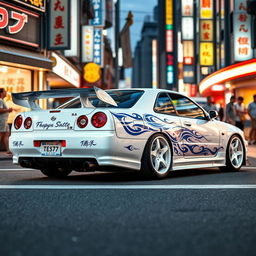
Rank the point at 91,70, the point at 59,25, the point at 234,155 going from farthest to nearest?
the point at 91,70 → the point at 59,25 → the point at 234,155

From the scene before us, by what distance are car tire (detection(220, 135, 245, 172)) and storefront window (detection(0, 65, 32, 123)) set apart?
9541 millimetres

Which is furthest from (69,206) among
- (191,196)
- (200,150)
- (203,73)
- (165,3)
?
(165,3)

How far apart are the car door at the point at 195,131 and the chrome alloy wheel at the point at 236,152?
0.41m

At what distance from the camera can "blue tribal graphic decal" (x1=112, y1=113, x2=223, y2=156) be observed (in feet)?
21.9

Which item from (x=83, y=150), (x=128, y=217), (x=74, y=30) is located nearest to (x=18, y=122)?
(x=83, y=150)

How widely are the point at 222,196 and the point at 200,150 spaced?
8.56 feet

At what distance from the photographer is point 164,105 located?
750 cm

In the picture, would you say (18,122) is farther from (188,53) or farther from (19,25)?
(188,53)

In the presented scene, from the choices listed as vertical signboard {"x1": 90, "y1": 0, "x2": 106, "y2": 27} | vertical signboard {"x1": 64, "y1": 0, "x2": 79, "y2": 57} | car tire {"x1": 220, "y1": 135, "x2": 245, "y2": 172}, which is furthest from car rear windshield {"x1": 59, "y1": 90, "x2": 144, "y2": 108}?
vertical signboard {"x1": 90, "y1": 0, "x2": 106, "y2": 27}

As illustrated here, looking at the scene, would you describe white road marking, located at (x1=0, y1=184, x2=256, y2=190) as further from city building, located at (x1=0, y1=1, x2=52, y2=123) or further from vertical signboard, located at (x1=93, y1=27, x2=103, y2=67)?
vertical signboard, located at (x1=93, y1=27, x2=103, y2=67)

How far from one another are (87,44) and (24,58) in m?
13.0

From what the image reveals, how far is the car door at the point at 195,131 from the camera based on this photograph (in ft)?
25.1

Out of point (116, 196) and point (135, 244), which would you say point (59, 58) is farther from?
point (135, 244)

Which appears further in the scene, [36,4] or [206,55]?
[206,55]
